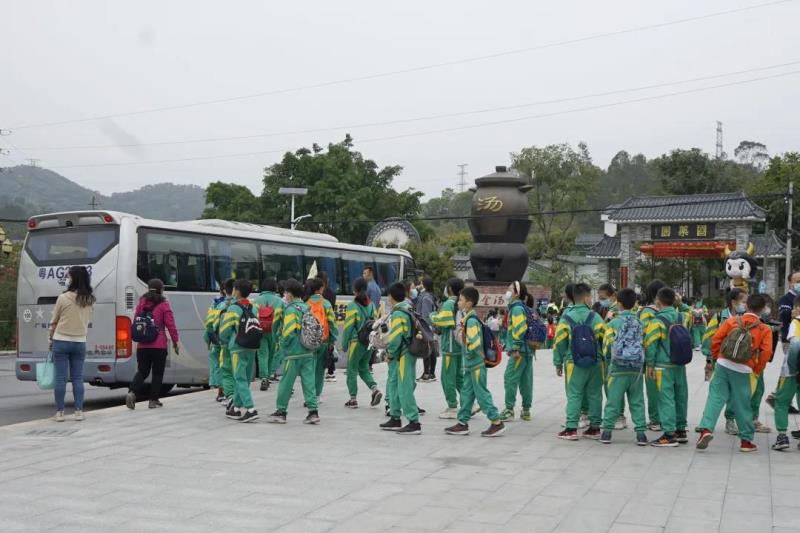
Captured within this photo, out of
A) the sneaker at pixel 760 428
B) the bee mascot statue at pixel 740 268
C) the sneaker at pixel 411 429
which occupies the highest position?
the bee mascot statue at pixel 740 268

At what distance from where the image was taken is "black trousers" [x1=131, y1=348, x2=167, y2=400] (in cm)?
1106

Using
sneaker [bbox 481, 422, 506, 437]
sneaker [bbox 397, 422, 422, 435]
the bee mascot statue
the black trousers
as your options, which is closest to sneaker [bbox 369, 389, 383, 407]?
sneaker [bbox 397, 422, 422, 435]

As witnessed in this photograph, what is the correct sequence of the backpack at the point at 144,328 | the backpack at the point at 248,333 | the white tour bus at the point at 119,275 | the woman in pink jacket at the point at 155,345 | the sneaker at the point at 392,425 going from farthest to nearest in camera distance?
the white tour bus at the point at 119,275 → the woman in pink jacket at the point at 155,345 → the backpack at the point at 144,328 → the backpack at the point at 248,333 → the sneaker at the point at 392,425

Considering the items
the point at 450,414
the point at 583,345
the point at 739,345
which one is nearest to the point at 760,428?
the point at 739,345

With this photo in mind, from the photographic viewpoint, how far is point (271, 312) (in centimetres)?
1177

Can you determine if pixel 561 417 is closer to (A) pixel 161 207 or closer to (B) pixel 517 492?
(B) pixel 517 492

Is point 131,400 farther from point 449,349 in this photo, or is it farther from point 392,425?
point 449,349

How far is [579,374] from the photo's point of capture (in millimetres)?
8953

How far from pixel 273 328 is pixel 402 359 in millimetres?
2276

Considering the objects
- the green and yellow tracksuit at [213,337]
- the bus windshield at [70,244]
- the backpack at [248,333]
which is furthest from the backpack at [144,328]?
the bus windshield at [70,244]

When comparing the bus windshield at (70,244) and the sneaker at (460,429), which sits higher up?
the bus windshield at (70,244)

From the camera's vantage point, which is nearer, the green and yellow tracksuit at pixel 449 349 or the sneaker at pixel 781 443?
the sneaker at pixel 781 443

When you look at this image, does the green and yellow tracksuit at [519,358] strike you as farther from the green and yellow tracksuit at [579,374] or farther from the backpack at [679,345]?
the backpack at [679,345]

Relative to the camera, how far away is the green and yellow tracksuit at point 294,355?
9.77 m
